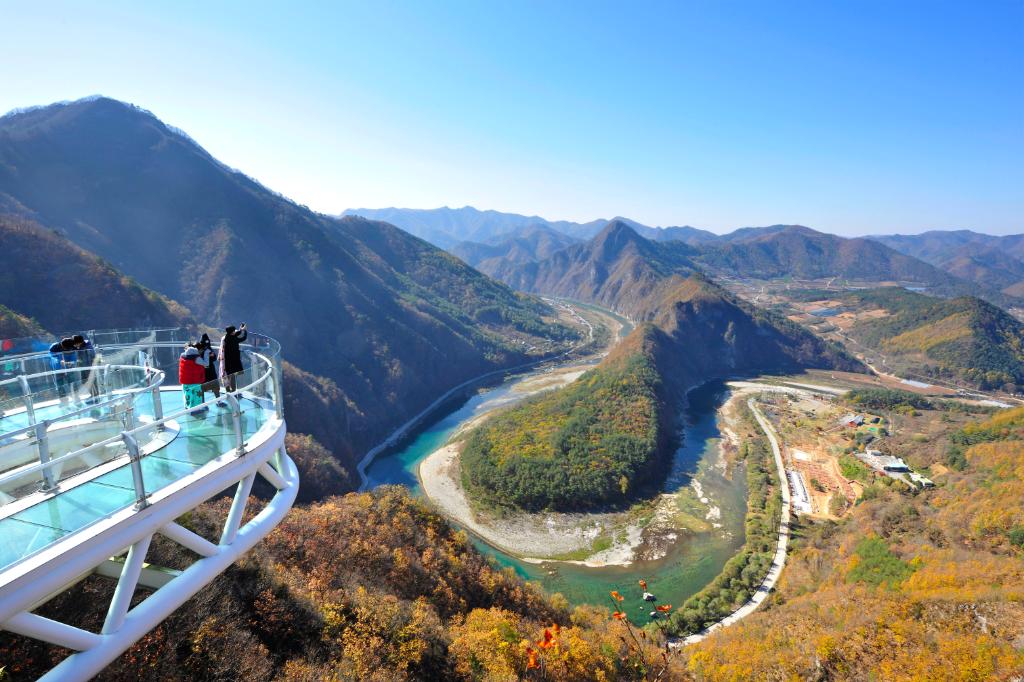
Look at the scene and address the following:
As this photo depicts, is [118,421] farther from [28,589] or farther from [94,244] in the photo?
[94,244]

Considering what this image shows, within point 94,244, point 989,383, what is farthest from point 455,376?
point 989,383

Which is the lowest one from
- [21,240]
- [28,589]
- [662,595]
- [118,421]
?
[662,595]

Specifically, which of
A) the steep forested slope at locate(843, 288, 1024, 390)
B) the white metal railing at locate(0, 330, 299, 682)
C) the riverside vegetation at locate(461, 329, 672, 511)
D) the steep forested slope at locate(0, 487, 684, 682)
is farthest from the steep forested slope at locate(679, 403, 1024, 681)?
the steep forested slope at locate(843, 288, 1024, 390)

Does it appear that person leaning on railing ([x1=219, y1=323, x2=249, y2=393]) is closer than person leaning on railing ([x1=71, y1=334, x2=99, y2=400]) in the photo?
Yes

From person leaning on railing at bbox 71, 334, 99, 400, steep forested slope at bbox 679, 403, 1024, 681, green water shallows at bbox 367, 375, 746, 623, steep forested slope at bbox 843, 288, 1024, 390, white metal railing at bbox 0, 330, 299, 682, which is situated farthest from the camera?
steep forested slope at bbox 843, 288, 1024, 390

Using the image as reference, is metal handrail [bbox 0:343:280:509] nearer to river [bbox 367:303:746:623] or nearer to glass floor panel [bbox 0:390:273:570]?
glass floor panel [bbox 0:390:273:570]

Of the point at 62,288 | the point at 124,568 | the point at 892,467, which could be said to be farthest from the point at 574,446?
the point at 62,288

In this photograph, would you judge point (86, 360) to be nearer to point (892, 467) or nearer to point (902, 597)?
point (902, 597)

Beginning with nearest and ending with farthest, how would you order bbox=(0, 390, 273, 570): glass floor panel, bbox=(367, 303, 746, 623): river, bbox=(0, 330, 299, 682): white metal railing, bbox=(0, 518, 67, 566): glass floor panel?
bbox=(0, 330, 299, 682): white metal railing → bbox=(0, 518, 67, 566): glass floor panel → bbox=(0, 390, 273, 570): glass floor panel → bbox=(367, 303, 746, 623): river
